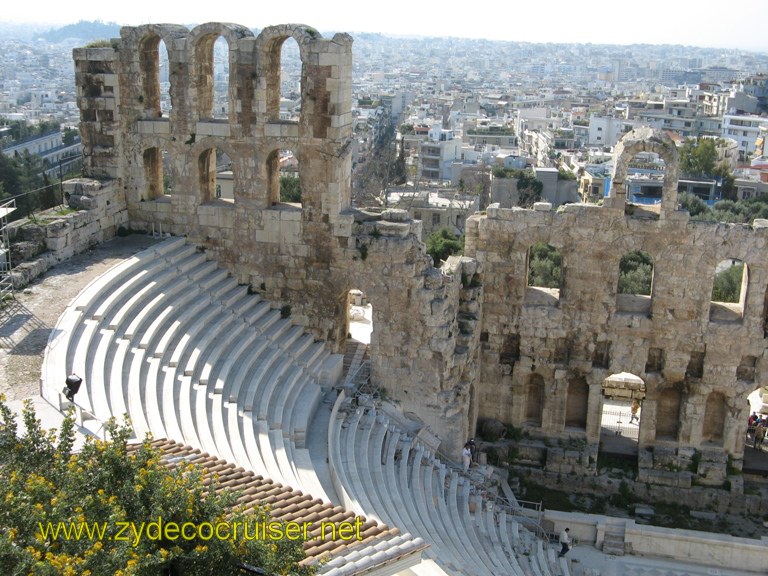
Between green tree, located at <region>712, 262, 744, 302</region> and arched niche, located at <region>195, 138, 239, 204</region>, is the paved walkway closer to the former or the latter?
arched niche, located at <region>195, 138, 239, 204</region>

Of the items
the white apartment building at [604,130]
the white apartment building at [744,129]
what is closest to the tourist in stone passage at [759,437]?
the white apartment building at [744,129]

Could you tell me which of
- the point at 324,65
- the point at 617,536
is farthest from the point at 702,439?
the point at 324,65

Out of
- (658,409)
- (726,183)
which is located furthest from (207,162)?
(726,183)

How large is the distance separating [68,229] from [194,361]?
5296 millimetres

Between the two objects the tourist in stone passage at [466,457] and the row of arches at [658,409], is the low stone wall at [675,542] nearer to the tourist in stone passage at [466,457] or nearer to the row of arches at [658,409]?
the tourist in stone passage at [466,457]

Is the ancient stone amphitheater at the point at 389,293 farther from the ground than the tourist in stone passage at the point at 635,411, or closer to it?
farther from the ground

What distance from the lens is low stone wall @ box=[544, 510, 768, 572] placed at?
1909cm

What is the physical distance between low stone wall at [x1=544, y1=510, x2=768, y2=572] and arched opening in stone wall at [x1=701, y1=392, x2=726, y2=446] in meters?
2.91

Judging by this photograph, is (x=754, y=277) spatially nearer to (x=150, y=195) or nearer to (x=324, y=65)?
(x=324, y=65)

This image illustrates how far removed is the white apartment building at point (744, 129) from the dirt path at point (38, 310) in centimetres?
9921

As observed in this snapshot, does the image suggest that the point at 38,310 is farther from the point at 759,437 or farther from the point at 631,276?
the point at 631,276

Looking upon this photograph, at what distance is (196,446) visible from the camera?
14.3 meters

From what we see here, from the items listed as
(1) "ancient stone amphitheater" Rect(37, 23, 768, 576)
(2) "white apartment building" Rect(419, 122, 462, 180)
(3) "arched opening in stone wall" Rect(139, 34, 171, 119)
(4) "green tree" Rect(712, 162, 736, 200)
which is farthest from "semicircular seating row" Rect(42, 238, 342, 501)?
(2) "white apartment building" Rect(419, 122, 462, 180)

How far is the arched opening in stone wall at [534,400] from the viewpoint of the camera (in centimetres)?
2262
